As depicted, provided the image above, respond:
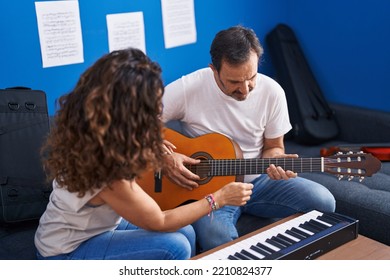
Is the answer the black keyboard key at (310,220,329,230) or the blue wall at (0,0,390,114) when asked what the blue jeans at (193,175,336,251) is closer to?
the black keyboard key at (310,220,329,230)

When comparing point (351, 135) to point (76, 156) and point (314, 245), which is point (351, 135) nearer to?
point (314, 245)

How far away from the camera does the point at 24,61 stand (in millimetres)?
2355

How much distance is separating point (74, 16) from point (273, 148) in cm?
116

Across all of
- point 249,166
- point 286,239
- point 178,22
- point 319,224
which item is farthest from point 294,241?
point 178,22

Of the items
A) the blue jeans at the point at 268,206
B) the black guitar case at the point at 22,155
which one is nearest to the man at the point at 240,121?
the blue jeans at the point at 268,206

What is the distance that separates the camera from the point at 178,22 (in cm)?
284

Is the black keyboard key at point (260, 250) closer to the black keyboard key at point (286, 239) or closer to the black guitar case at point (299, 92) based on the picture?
the black keyboard key at point (286, 239)

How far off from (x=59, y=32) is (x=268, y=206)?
129 cm

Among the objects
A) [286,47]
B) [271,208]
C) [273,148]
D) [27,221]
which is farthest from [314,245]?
[286,47]

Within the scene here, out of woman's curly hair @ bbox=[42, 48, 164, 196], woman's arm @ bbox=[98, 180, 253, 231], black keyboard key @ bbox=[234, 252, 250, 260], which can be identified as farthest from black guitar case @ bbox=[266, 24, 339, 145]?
woman's curly hair @ bbox=[42, 48, 164, 196]

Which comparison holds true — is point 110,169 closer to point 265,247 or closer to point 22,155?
point 265,247

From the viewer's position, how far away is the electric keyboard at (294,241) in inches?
61.4

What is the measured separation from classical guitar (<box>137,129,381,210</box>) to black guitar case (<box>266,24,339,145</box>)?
1.10 meters

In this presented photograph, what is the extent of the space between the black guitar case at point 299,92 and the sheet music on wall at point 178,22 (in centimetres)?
61
